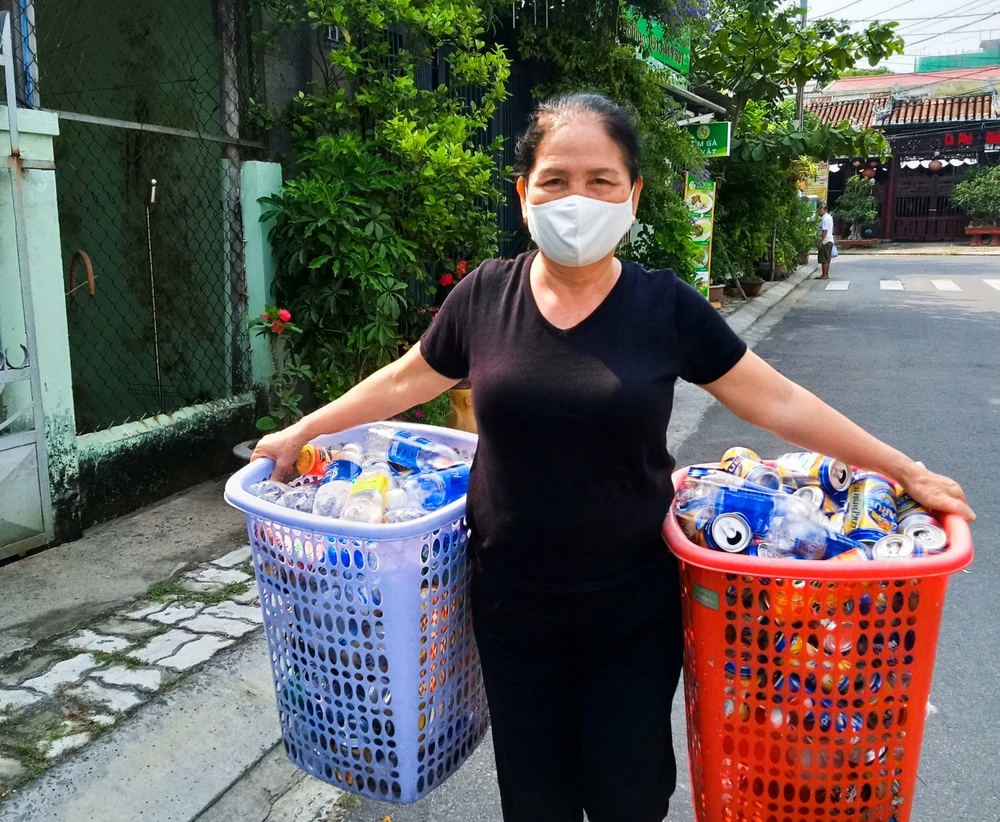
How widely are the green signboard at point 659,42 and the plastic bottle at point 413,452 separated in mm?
6583

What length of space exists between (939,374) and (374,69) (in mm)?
6140

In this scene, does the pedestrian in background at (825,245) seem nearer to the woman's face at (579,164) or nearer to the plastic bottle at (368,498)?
the woman's face at (579,164)

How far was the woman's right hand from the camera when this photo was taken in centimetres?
208

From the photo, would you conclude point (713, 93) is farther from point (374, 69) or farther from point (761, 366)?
point (761, 366)

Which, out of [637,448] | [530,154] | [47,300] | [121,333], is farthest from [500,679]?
[121,333]

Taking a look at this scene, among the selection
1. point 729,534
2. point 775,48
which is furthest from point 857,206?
point 729,534

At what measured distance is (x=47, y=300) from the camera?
3816 mm

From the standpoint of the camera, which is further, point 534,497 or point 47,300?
point 47,300

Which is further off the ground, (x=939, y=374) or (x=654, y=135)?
(x=654, y=135)

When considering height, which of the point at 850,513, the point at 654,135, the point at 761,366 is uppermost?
the point at 654,135

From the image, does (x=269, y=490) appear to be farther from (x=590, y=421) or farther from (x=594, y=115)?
(x=594, y=115)

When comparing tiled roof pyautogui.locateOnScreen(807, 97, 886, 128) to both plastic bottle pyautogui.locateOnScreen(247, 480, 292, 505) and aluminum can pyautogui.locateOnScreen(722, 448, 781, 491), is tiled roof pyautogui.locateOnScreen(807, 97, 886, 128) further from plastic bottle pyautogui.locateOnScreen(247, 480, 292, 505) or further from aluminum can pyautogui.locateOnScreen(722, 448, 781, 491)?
plastic bottle pyautogui.locateOnScreen(247, 480, 292, 505)

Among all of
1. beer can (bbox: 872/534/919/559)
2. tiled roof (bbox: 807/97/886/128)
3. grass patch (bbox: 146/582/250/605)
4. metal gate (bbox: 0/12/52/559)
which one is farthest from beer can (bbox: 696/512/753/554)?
tiled roof (bbox: 807/97/886/128)

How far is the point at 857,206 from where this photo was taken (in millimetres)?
30469
